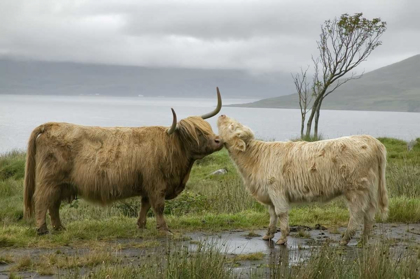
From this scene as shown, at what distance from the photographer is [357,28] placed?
25844 millimetres

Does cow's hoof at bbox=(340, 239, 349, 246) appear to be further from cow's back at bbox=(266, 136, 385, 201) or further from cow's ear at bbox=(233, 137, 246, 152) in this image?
cow's ear at bbox=(233, 137, 246, 152)

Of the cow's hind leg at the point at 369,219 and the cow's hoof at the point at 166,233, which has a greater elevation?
the cow's hind leg at the point at 369,219

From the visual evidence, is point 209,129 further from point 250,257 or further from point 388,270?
point 388,270

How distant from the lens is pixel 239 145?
299 inches

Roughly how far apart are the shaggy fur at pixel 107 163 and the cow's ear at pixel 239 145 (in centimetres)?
23

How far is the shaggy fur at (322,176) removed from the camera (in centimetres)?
682

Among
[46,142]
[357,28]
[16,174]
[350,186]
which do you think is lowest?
[16,174]

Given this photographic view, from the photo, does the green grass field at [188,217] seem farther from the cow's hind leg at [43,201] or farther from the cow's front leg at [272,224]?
the cow's front leg at [272,224]

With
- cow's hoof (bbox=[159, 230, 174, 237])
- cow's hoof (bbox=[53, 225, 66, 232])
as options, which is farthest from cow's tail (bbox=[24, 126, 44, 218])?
cow's hoof (bbox=[159, 230, 174, 237])

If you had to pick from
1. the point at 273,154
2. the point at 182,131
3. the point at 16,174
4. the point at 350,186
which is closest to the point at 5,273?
the point at 182,131

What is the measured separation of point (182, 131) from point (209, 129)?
0.38 meters

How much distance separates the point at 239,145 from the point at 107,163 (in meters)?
1.83

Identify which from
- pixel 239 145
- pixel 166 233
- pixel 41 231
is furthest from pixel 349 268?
pixel 41 231

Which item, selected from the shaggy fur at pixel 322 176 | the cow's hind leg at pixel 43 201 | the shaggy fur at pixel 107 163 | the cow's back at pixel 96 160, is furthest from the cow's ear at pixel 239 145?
the cow's hind leg at pixel 43 201
